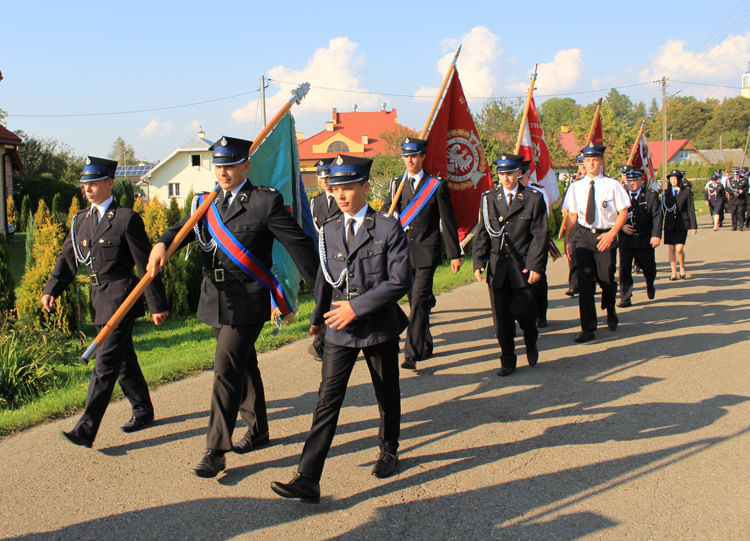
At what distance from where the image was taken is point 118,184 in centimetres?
4788

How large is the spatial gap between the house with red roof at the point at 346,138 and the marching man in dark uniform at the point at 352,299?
63.9 m

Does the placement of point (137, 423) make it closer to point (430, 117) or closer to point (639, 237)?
point (430, 117)

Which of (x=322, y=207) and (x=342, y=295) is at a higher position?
(x=322, y=207)

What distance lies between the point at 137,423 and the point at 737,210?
25107 millimetres

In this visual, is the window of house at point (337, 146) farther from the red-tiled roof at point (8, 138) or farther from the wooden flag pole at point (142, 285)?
the wooden flag pole at point (142, 285)

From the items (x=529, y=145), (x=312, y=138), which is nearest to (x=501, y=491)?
(x=529, y=145)

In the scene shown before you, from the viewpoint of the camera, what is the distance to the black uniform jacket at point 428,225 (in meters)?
6.82

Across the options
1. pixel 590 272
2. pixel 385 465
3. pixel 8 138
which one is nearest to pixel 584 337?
pixel 590 272

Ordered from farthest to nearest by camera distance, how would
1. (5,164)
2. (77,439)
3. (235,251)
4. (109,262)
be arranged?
(5,164)
(109,262)
(77,439)
(235,251)

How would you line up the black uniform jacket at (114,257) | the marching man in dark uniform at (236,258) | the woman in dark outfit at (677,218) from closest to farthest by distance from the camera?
the marching man in dark uniform at (236,258)
the black uniform jacket at (114,257)
the woman in dark outfit at (677,218)

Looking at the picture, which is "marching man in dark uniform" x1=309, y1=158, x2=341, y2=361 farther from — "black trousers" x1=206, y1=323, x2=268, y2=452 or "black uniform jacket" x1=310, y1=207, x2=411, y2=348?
"black uniform jacket" x1=310, y1=207, x2=411, y2=348

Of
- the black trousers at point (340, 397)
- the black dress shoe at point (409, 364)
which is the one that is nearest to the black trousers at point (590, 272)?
the black dress shoe at point (409, 364)

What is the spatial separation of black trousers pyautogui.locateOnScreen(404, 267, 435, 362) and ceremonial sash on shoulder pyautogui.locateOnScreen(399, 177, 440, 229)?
0.55 m

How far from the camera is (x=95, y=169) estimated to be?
197 inches
